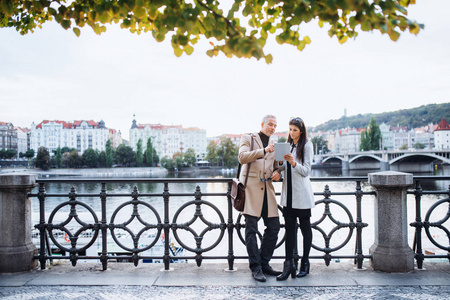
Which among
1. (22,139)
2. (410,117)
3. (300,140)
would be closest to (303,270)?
(300,140)

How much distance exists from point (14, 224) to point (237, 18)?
3.48 m

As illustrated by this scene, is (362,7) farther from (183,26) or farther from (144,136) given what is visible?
(144,136)

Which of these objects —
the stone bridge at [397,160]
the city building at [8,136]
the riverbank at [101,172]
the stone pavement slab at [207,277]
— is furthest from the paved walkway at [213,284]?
the city building at [8,136]

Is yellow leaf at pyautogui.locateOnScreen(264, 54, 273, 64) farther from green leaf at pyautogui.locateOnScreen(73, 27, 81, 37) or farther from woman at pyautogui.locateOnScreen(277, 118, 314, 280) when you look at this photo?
green leaf at pyautogui.locateOnScreen(73, 27, 81, 37)

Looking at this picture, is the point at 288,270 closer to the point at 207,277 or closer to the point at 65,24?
the point at 207,277

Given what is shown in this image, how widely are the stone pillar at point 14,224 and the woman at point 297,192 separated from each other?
292 cm

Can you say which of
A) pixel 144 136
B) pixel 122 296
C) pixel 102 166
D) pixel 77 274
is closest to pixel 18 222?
pixel 77 274

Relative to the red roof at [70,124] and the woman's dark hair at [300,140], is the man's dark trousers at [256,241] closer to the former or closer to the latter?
the woman's dark hair at [300,140]

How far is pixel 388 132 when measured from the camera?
142750 millimetres

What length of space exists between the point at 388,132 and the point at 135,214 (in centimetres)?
15231

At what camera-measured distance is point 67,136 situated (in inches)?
4961

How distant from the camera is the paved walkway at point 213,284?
Result: 351cm

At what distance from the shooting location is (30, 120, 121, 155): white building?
125 metres

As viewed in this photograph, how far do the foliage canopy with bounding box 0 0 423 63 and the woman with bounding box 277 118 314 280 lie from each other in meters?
1.23
